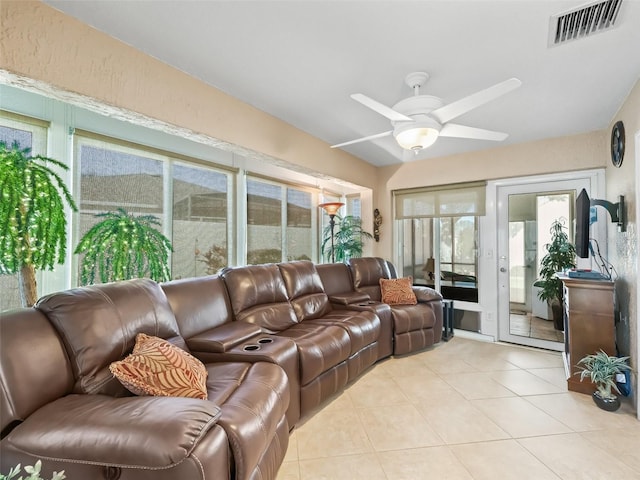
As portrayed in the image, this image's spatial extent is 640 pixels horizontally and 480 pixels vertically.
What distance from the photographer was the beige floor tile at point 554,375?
2865 millimetres

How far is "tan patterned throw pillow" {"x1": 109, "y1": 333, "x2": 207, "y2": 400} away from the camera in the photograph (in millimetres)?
1406

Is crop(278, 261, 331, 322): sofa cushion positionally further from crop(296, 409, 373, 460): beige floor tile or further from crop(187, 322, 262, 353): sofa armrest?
crop(296, 409, 373, 460): beige floor tile

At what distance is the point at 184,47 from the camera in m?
1.95

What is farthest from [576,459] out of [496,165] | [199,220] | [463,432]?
[199,220]

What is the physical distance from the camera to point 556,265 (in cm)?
376

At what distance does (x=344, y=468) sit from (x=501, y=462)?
93 centimetres

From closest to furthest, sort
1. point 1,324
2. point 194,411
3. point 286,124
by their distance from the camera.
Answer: point 194,411 < point 1,324 < point 286,124

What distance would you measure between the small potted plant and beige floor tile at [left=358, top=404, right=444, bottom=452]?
142 centimetres

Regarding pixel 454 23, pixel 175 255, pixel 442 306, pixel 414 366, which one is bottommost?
pixel 414 366

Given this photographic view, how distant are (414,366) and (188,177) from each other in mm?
3053

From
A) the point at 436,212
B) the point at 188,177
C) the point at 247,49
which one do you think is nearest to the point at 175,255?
the point at 188,177

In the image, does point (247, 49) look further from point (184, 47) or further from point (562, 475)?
point (562, 475)

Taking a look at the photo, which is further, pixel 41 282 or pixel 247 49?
pixel 41 282

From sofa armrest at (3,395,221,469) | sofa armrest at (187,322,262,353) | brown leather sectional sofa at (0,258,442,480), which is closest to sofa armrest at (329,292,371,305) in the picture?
brown leather sectional sofa at (0,258,442,480)
